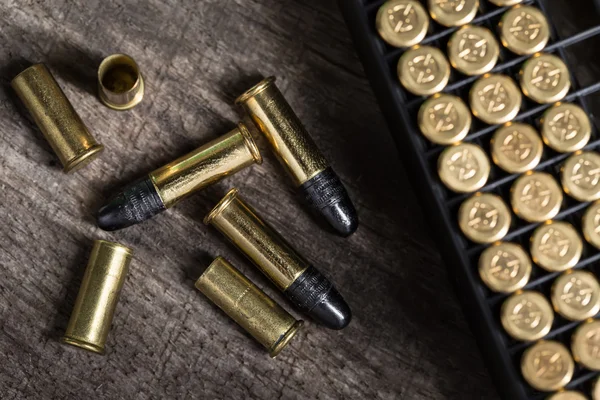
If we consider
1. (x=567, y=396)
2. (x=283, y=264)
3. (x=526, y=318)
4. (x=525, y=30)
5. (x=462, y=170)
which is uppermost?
(x=525, y=30)

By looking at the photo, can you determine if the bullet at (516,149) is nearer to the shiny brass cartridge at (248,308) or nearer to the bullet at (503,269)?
the bullet at (503,269)

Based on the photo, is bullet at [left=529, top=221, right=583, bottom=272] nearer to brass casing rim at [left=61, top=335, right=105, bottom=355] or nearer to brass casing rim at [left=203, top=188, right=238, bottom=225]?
brass casing rim at [left=203, top=188, right=238, bottom=225]

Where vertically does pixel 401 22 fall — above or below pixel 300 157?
above

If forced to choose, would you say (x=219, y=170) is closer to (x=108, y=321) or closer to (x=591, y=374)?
(x=108, y=321)

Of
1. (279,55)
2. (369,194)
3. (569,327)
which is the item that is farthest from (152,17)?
(569,327)

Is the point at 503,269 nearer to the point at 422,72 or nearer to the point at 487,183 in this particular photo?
the point at 487,183

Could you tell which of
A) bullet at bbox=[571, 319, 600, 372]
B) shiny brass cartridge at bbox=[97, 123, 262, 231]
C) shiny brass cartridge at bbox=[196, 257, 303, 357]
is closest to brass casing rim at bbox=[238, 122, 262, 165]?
shiny brass cartridge at bbox=[97, 123, 262, 231]

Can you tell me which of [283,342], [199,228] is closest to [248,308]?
[283,342]
